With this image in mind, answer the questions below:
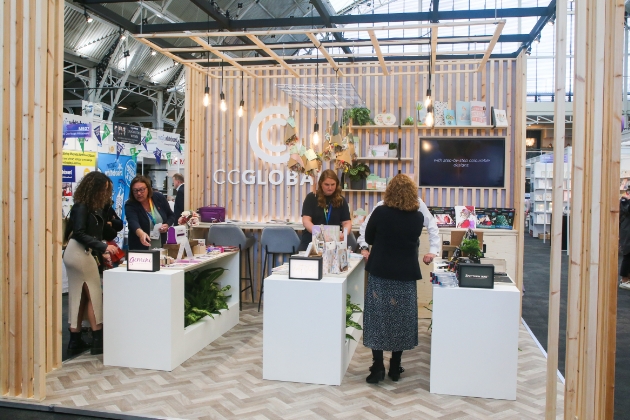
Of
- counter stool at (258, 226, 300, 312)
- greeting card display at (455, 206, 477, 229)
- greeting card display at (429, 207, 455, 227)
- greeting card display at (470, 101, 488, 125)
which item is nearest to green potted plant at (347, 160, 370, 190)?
greeting card display at (429, 207, 455, 227)

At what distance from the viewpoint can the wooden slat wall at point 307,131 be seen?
662cm

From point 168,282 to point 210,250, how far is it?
1.40m

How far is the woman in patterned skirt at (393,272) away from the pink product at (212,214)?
3148 mm

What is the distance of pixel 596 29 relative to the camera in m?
2.73

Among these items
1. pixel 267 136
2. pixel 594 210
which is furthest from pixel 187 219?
pixel 594 210

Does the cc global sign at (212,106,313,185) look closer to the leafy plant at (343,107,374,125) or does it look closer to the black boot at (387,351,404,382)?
the leafy plant at (343,107,374,125)

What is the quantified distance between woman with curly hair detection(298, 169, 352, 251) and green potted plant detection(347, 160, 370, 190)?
3.86ft

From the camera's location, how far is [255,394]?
396 cm

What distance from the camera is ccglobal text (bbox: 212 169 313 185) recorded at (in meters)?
7.10

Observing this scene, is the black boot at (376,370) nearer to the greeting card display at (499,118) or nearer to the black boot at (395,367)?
the black boot at (395,367)

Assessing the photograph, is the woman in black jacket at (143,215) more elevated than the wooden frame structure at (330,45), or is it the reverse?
the wooden frame structure at (330,45)

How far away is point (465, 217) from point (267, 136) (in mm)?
2647

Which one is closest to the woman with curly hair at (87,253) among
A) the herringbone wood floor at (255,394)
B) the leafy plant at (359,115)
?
the herringbone wood floor at (255,394)

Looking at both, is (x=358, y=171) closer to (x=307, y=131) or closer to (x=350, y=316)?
(x=307, y=131)
